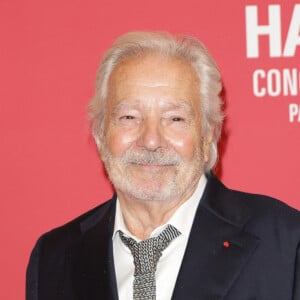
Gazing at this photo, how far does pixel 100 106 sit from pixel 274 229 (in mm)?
577

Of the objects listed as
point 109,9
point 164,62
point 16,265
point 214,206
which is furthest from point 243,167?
point 16,265

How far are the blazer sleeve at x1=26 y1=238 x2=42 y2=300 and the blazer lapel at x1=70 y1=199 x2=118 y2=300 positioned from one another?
130 mm

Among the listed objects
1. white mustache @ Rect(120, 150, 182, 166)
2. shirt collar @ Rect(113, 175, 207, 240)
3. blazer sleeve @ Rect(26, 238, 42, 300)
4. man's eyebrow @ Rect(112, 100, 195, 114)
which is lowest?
blazer sleeve @ Rect(26, 238, 42, 300)

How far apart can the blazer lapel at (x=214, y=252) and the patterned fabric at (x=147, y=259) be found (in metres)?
0.07

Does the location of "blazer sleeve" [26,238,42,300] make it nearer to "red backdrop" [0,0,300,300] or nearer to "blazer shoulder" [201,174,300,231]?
"red backdrop" [0,0,300,300]

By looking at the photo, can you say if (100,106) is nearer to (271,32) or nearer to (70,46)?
(70,46)

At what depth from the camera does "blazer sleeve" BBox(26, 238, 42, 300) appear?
6.64 ft

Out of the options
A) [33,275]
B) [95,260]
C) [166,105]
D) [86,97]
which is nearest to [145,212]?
[95,260]

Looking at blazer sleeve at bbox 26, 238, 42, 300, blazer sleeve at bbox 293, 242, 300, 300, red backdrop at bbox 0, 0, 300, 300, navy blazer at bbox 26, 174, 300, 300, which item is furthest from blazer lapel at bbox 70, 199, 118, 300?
blazer sleeve at bbox 293, 242, 300, 300

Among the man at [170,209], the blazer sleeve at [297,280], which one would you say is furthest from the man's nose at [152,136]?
the blazer sleeve at [297,280]

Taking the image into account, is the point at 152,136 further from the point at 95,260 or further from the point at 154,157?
the point at 95,260

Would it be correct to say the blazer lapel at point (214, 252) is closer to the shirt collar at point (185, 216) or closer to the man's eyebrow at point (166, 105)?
the shirt collar at point (185, 216)

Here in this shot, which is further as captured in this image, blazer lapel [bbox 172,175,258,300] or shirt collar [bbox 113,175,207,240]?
shirt collar [bbox 113,175,207,240]

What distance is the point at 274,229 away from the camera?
180 centimetres
